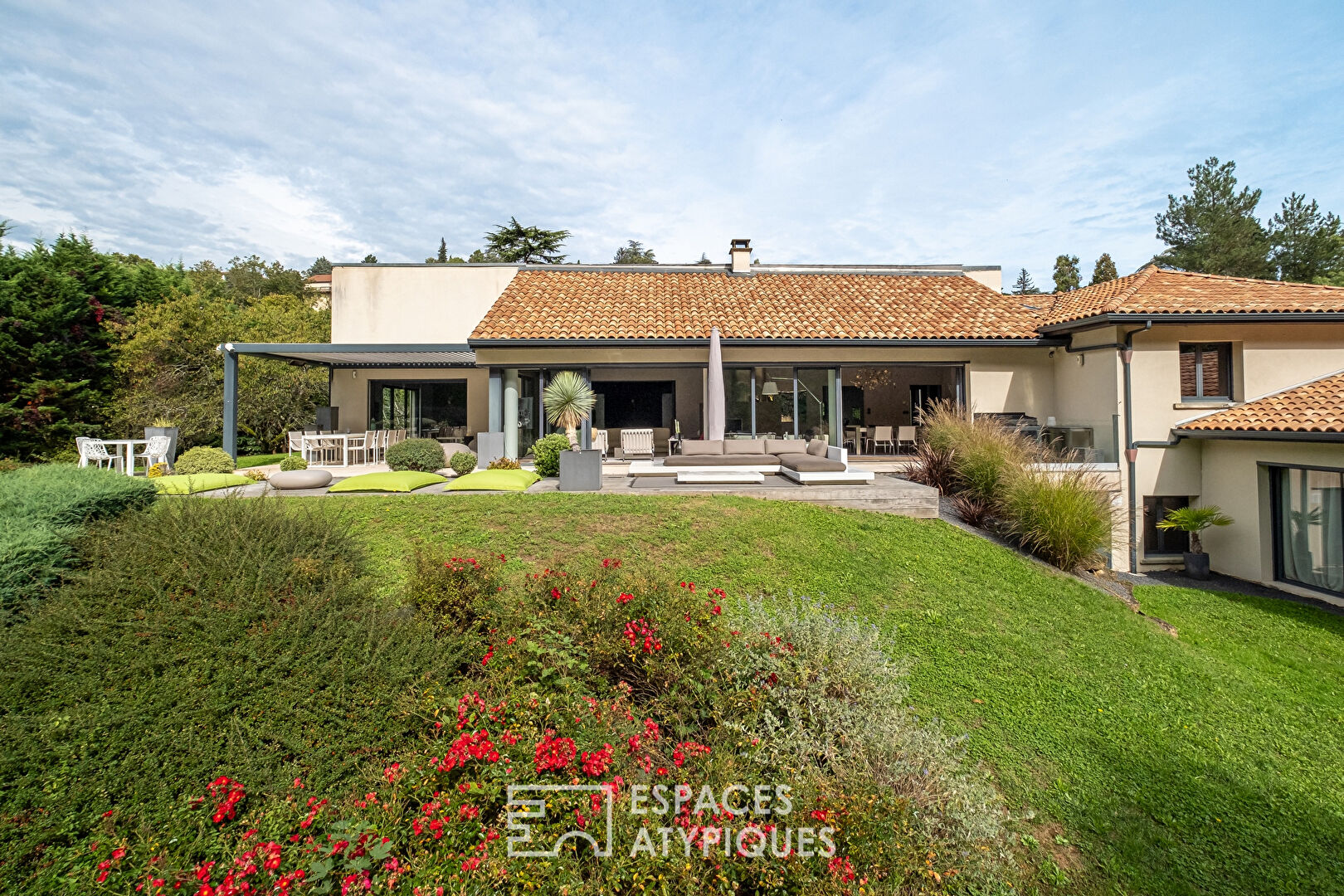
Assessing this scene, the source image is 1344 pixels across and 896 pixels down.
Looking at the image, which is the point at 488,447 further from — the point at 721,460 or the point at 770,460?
the point at 770,460

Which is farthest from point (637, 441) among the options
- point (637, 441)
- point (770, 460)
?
point (770, 460)

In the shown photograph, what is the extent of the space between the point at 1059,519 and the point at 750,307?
384 inches

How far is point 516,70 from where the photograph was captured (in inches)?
482

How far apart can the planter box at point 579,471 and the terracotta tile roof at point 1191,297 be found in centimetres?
1160

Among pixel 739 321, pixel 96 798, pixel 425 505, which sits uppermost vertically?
pixel 739 321

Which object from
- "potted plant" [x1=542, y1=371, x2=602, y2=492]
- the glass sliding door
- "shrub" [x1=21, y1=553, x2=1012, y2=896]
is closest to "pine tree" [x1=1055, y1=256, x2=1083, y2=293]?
the glass sliding door

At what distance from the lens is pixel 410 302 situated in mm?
17422

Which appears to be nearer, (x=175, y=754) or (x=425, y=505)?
(x=175, y=754)

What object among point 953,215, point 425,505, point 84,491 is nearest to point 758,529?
point 425,505

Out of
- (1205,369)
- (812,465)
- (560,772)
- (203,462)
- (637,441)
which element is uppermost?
(1205,369)

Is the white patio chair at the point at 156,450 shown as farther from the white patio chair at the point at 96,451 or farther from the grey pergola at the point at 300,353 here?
the grey pergola at the point at 300,353

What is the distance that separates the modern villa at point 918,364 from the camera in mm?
11961

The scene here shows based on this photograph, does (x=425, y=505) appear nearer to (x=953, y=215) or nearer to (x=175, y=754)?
(x=175, y=754)

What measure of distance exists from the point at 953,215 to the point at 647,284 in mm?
11976
